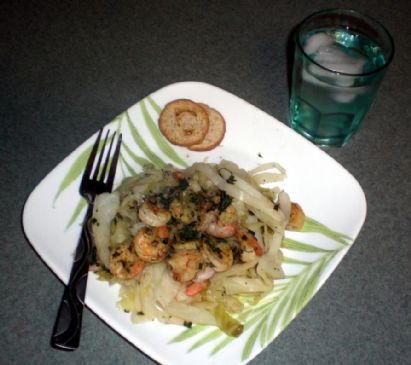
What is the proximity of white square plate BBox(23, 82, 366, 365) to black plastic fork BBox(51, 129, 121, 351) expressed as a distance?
4 cm

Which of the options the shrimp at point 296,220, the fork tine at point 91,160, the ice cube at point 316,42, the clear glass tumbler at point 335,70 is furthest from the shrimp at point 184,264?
the ice cube at point 316,42

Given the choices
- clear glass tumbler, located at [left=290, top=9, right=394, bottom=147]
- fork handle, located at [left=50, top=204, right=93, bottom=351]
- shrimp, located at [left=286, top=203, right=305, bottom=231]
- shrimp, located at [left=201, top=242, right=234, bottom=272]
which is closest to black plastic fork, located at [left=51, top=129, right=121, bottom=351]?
fork handle, located at [left=50, top=204, right=93, bottom=351]

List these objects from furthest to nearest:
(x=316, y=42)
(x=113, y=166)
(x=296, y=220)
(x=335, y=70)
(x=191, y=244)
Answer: (x=316, y=42)
(x=335, y=70)
(x=113, y=166)
(x=296, y=220)
(x=191, y=244)

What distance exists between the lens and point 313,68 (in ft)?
6.73

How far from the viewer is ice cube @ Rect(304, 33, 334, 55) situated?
2.22 m

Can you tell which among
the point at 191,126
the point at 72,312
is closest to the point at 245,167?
the point at 191,126

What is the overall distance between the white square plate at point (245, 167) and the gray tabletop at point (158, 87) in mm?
183

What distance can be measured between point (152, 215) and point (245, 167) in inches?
22.5

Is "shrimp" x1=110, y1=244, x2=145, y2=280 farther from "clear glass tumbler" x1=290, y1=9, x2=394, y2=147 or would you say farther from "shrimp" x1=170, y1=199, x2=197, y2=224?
A: "clear glass tumbler" x1=290, y1=9, x2=394, y2=147

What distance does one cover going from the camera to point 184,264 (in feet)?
5.58

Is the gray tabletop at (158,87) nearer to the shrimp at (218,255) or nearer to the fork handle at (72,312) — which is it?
the fork handle at (72,312)

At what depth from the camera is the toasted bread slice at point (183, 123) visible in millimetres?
2129

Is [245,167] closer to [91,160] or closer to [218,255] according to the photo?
[218,255]

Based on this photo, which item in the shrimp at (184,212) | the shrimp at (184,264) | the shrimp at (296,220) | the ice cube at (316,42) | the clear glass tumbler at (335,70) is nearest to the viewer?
the shrimp at (184,264)
